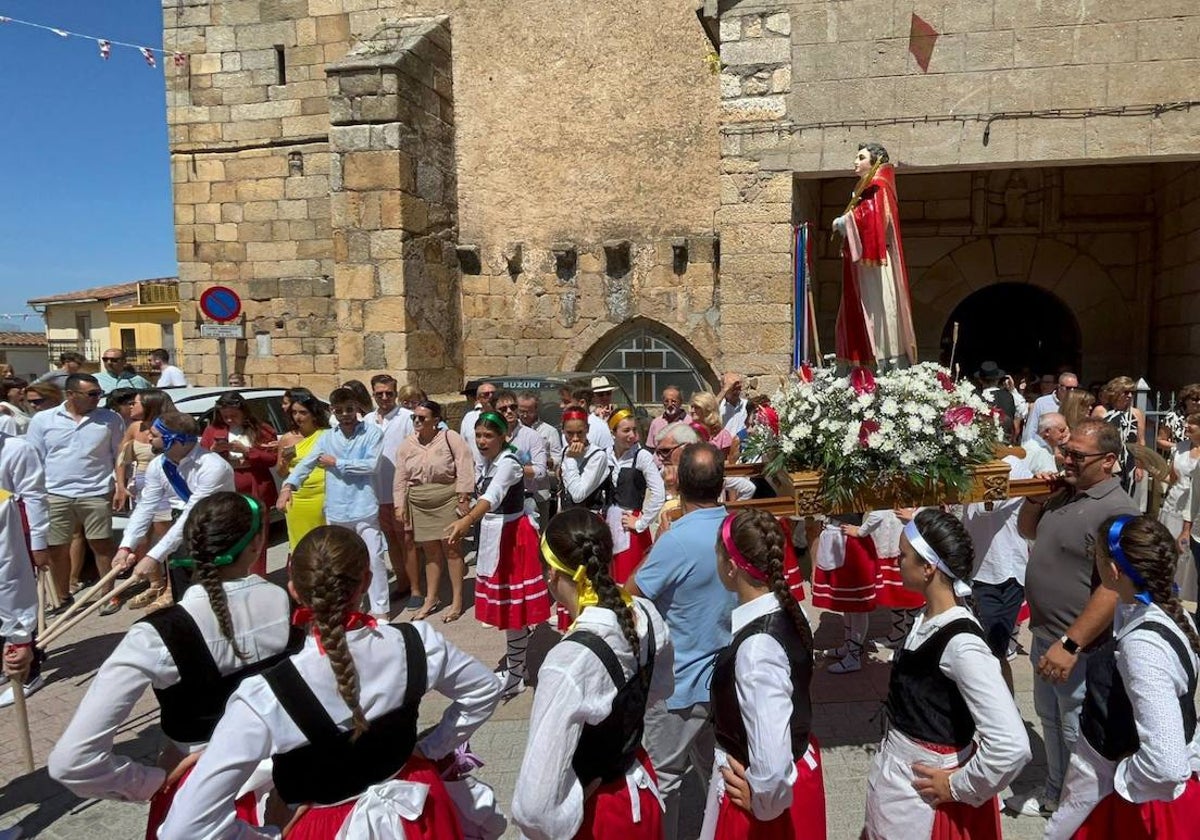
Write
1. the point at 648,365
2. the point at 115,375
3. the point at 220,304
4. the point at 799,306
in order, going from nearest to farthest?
the point at 799,306, the point at 115,375, the point at 220,304, the point at 648,365

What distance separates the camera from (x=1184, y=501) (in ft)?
16.0

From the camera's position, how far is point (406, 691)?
2010 mm

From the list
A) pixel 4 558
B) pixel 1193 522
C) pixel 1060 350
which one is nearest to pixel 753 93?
pixel 1193 522

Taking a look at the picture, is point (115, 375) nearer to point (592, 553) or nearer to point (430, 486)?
point (430, 486)

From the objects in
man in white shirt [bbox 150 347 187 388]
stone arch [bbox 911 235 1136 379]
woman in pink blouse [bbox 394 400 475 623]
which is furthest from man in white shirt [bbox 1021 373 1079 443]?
man in white shirt [bbox 150 347 187 388]

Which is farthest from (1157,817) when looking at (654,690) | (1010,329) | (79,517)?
(1010,329)

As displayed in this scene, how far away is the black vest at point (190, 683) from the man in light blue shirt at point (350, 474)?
3.45m

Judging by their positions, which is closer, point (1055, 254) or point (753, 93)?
point (753, 93)

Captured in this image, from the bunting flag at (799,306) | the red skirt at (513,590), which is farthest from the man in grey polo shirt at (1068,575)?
the bunting flag at (799,306)

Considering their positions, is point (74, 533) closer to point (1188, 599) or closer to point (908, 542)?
point (908, 542)

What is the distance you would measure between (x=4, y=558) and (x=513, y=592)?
263cm

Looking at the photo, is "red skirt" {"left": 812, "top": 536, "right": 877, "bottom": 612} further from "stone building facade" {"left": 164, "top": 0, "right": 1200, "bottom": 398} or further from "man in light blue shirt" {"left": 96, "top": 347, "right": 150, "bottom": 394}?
"man in light blue shirt" {"left": 96, "top": 347, "right": 150, "bottom": 394}

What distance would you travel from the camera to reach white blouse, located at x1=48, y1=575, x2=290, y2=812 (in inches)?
78.7

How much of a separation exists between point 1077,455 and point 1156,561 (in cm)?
97
